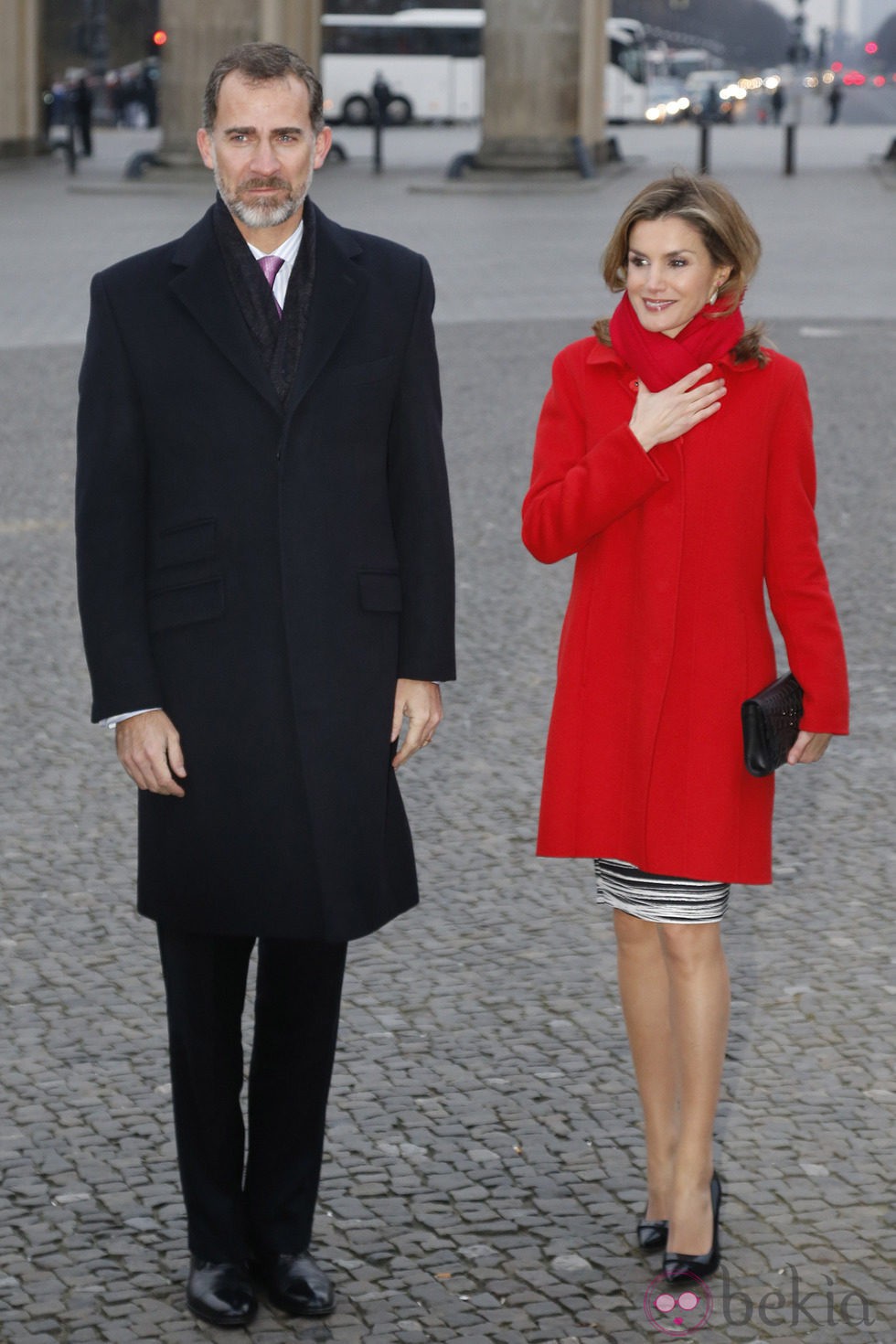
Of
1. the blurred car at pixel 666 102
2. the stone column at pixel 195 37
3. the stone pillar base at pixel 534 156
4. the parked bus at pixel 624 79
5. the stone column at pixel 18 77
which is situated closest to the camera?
the stone column at pixel 195 37

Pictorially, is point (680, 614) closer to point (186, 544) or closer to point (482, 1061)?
point (186, 544)

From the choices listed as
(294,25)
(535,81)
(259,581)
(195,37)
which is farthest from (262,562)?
(294,25)

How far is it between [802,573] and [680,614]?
20 centimetres

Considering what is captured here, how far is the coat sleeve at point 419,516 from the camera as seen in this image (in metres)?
3.26

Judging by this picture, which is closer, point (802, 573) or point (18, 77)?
point (802, 573)

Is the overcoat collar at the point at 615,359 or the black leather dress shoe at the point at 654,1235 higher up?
the overcoat collar at the point at 615,359

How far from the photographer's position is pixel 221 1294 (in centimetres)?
329

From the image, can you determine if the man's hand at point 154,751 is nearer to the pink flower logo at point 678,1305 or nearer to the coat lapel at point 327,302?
the coat lapel at point 327,302

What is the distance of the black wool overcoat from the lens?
315 centimetres

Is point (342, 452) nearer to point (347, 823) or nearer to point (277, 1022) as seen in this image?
point (347, 823)

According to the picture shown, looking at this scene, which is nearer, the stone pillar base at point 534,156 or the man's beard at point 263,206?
the man's beard at point 263,206

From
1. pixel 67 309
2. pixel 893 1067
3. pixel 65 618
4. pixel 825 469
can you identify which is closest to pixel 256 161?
pixel 893 1067

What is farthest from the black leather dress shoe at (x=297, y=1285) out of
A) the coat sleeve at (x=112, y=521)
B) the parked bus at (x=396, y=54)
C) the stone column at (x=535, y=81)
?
the parked bus at (x=396, y=54)

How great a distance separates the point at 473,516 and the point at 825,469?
205cm
